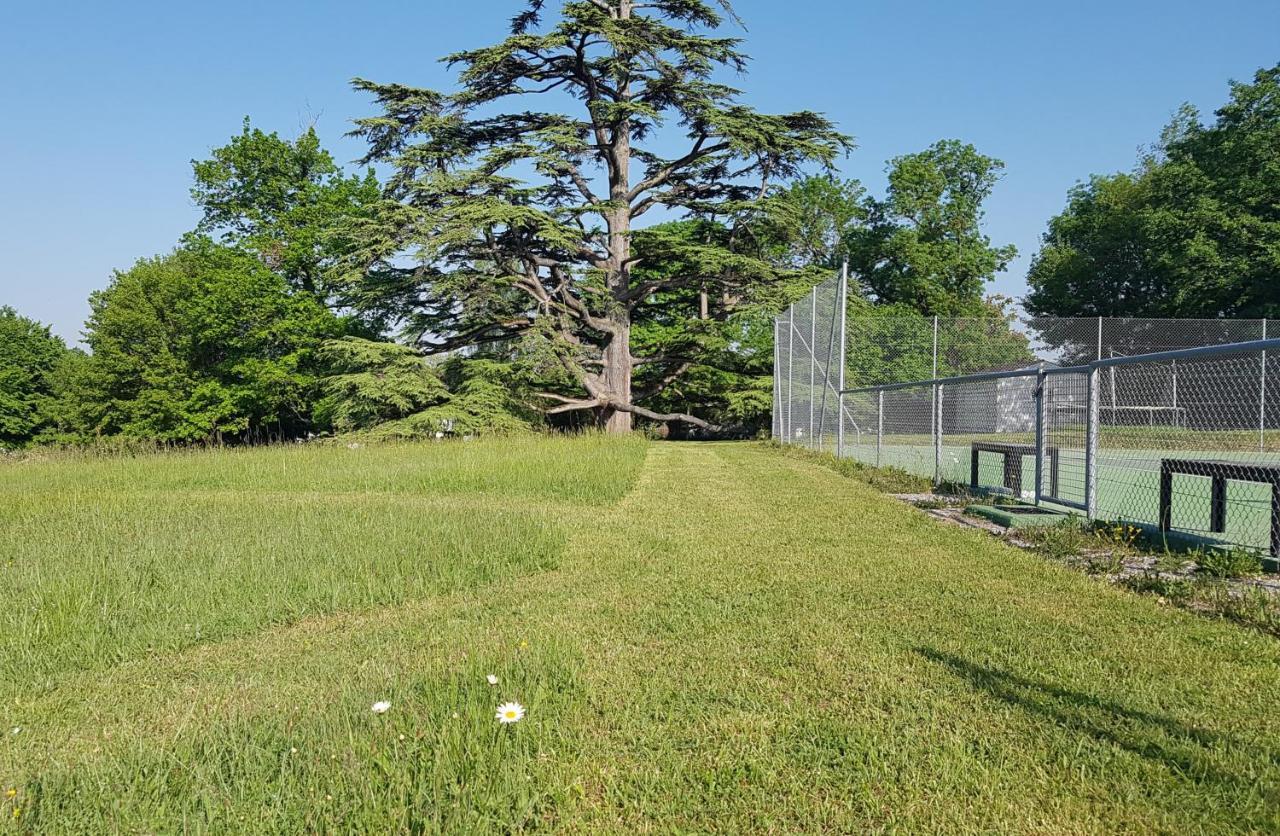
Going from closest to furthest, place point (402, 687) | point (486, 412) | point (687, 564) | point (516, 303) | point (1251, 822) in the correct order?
point (1251, 822), point (402, 687), point (687, 564), point (486, 412), point (516, 303)

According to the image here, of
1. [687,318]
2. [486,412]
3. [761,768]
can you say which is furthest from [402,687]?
[687,318]

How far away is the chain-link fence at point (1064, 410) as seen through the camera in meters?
6.34

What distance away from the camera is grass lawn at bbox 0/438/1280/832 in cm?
211

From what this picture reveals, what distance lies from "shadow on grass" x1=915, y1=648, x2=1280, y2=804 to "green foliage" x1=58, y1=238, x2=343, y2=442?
1243 inches

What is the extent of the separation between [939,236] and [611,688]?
3919 cm

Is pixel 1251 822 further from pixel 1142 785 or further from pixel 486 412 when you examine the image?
pixel 486 412

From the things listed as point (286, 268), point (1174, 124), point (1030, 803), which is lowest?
point (1030, 803)

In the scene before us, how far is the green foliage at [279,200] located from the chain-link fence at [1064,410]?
2117 cm

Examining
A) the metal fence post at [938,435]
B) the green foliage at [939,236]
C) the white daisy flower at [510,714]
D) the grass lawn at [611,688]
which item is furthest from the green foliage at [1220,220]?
the white daisy flower at [510,714]

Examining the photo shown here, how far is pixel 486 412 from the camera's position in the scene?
22406mm

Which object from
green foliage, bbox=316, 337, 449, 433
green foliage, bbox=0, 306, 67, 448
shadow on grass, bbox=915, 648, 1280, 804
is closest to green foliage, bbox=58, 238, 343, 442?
green foliage, bbox=0, 306, 67, 448

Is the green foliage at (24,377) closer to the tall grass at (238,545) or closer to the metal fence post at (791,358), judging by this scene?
the tall grass at (238,545)

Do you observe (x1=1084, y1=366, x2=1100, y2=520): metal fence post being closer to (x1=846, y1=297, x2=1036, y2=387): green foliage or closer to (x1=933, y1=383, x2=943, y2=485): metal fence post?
(x1=933, y1=383, x2=943, y2=485): metal fence post

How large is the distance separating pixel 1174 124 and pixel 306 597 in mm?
49889
